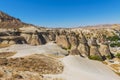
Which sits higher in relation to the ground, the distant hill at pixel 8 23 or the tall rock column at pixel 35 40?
the distant hill at pixel 8 23

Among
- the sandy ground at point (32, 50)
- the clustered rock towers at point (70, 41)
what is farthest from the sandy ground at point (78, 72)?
the clustered rock towers at point (70, 41)

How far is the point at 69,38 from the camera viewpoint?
94.6 meters

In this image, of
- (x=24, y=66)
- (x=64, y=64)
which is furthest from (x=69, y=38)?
(x=24, y=66)

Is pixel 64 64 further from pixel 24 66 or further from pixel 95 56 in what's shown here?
pixel 95 56

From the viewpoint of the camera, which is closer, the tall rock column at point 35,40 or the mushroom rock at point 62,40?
the mushroom rock at point 62,40

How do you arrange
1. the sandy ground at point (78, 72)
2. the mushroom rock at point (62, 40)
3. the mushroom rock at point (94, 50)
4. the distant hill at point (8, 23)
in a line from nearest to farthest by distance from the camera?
1. the sandy ground at point (78, 72)
2. the mushroom rock at point (94, 50)
3. the mushroom rock at point (62, 40)
4. the distant hill at point (8, 23)

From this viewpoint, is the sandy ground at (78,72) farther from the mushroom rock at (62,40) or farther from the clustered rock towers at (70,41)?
the mushroom rock at (62,40)

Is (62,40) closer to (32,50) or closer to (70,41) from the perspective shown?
(70,41)

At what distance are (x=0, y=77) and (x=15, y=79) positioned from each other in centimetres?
178

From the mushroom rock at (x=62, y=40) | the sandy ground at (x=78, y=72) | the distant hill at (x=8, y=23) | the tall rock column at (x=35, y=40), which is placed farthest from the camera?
the distant hill at (x=8, y=23)

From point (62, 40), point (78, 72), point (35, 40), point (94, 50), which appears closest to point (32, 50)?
point (78, 72)

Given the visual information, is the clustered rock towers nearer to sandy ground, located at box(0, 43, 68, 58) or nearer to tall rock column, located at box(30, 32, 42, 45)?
tall rock column, located at box(30, 32, 42, 45)

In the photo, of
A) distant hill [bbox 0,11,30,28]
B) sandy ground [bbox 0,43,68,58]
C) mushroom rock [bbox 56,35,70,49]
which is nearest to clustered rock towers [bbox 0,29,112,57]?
mushroom rock [bbox 56,35,70,49]

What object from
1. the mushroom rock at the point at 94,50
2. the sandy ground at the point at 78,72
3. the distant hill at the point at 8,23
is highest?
the distant hill at the point at 8,23
